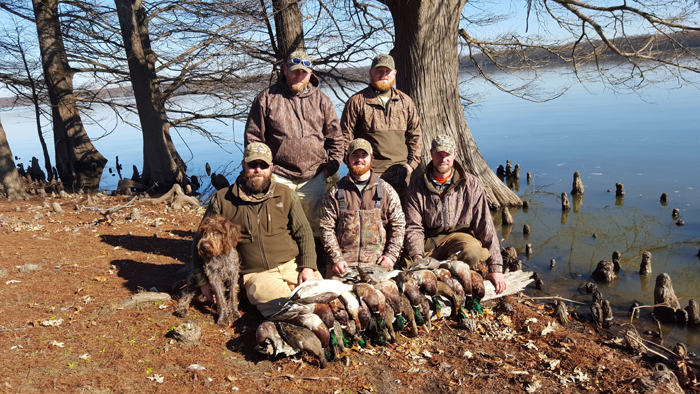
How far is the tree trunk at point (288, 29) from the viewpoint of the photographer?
397 inches

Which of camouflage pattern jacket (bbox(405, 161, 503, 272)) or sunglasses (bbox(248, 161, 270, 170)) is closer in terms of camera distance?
sunglasses (bbox(248, 161, 270, 170))

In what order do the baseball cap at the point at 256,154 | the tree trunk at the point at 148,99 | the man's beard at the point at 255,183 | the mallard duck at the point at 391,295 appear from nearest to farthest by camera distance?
the mallard duck at the point at 391,295 → the baseball cap at the point at 256,154 → the man's beard at the point at 255,183 → the tree trunk at the point at 148,99

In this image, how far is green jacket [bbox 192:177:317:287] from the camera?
487 centimetres

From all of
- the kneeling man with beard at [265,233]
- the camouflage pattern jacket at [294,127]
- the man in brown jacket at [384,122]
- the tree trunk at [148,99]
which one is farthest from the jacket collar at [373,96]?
the tree trunk at [148,99]

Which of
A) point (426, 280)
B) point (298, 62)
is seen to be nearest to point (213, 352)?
point (426, 280)

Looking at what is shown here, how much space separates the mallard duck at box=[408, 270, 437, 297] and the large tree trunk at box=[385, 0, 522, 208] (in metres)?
5.38

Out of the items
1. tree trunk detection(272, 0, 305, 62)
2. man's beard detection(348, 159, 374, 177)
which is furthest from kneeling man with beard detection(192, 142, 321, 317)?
tree trunk detection(272, 0, 305, 62)

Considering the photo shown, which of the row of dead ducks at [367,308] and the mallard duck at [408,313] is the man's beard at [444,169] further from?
the mallard duck at [408,313]

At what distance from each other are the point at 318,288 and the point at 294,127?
2001 millimetres

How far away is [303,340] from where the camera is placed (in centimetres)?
405

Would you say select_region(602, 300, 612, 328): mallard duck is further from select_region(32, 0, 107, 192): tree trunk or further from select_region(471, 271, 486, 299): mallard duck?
select_region(32, 0, 107, 192): tree trunk

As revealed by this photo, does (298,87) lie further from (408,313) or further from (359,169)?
(408,313)

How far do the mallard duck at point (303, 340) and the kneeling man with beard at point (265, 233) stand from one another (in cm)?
63

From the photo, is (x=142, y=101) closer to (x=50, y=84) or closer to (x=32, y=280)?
(x=50, y=84)
